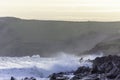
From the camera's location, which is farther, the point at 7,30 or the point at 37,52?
the point at 7,30

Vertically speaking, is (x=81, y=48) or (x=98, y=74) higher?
(x=81, y=48)

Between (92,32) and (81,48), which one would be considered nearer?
(81,48)

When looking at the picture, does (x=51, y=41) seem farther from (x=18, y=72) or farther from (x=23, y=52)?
(x=18, y=72)

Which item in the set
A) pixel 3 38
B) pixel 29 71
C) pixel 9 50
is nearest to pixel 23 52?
pixel 9 50

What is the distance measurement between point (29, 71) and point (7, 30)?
44144 mm

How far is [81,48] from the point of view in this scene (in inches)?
2566

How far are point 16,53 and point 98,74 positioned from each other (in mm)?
40046

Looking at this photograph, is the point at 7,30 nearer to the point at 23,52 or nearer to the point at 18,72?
the point at 23,52

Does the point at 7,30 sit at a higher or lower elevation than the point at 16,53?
higher

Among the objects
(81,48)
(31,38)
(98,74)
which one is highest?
(31,38)

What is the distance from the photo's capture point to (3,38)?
75312mm

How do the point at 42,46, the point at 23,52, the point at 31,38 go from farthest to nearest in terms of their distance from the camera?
the point at 31,38 → the point at 42,46 → the point at 23,52

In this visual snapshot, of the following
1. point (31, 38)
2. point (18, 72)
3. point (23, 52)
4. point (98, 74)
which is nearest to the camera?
point (98, 74)

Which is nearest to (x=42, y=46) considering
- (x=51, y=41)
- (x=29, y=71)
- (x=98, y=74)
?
(x=51, y=41)
